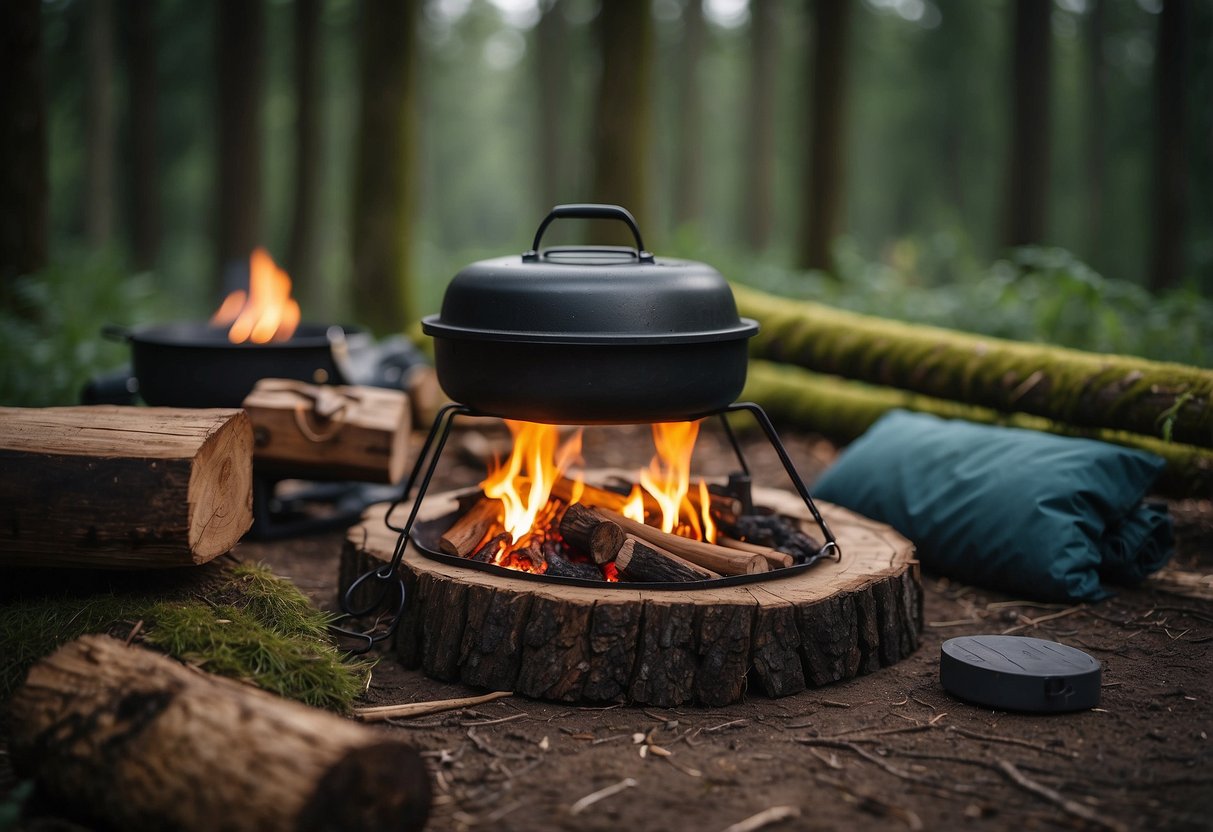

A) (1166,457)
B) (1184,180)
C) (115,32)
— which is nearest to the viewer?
(1166,457)

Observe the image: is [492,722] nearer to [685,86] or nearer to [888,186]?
[685,86]

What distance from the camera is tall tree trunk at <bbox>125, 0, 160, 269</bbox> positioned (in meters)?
13.8

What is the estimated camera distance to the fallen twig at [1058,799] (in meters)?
2.22

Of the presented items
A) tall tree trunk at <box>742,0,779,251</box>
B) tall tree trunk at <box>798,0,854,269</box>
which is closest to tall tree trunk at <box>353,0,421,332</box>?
tall tree trunk at <box>798,0,854,269</box>

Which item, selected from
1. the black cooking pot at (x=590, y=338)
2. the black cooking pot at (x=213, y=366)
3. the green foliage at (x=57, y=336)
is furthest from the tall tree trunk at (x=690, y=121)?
the black cooking pot at (x=590, y=338)

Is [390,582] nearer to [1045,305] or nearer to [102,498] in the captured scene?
[102,498]

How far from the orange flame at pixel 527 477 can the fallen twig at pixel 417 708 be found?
71cm

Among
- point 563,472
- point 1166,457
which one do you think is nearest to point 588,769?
point 563,472

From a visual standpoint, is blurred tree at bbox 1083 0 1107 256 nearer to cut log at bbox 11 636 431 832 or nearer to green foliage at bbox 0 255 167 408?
green foliage at bbox 0 255 167 408

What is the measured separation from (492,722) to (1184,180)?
12.0 m

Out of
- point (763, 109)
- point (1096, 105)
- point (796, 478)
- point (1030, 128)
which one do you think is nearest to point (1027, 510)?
point (796, 478)

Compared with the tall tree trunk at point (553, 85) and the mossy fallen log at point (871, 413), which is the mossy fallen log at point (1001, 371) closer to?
the mossy fallen log at point (871, 413)

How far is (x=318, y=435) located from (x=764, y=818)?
2.81 meters

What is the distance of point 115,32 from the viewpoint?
56.3ft
